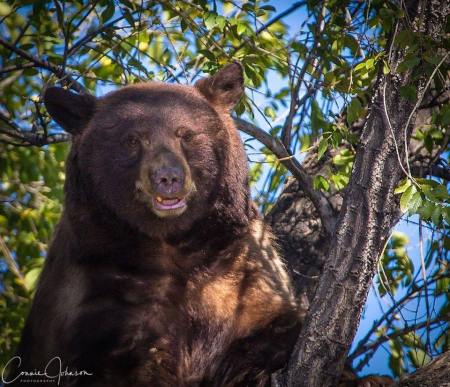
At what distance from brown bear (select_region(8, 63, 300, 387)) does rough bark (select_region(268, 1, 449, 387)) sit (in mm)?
483

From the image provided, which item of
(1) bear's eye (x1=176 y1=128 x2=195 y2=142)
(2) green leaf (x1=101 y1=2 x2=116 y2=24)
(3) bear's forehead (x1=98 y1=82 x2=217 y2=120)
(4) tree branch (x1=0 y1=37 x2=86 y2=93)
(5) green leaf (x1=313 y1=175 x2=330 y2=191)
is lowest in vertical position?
(5) green leaf (x1=313 y1=175 x2=330 y2=191)

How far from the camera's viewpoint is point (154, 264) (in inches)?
168

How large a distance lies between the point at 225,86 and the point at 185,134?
528 millimetres

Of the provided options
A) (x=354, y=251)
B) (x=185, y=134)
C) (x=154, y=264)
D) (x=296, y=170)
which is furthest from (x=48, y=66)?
(x=354, y=251)

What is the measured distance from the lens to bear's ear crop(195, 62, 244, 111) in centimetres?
467

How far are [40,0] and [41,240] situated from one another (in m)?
2.77

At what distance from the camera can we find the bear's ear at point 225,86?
4668mm

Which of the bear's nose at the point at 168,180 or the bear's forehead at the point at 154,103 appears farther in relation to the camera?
the bear's forehead at the point at 154,103

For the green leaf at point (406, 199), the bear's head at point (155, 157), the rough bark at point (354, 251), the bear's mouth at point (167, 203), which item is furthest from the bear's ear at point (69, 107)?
the green leaf at point (406, 199)

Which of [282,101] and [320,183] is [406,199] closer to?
[320,183]
